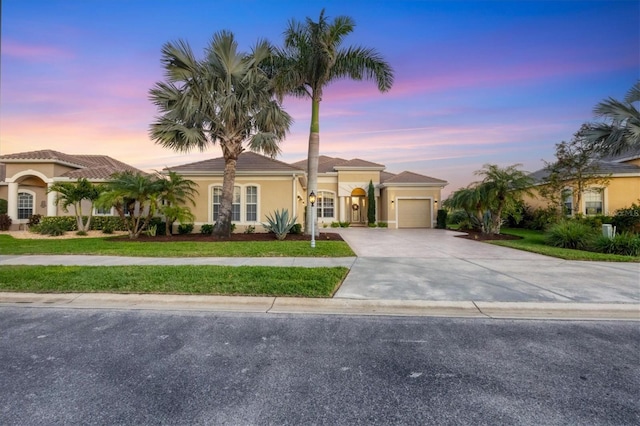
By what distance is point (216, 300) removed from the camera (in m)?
4.89

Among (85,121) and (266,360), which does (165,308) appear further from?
(85,121)

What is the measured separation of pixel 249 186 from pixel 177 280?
36.4 ft

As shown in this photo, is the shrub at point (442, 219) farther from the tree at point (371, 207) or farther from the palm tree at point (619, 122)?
the palm tree at point (619, 122)

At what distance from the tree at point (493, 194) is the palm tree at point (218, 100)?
10320 mm

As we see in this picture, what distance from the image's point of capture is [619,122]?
11.7 m

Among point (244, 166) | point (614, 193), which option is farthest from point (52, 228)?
point (614, 193)

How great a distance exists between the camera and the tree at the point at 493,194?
553 inches

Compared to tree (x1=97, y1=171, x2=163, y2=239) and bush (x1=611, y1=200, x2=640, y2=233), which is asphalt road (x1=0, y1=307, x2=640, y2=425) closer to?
tree (x1=97, y1=171, x2=163, y2=239)

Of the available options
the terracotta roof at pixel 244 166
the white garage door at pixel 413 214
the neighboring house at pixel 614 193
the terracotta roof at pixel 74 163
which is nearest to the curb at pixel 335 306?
the terracotta roof at pixel 244 166

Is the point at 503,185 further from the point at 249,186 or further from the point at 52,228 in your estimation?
the point at 52,228

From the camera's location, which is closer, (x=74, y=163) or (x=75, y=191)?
(x=75, y=191)

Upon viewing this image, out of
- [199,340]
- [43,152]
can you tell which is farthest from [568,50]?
[43,152]

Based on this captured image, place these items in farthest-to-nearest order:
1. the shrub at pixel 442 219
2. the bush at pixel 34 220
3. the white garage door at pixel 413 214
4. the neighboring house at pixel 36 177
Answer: the white garage door at pixel 413 214
the shrub at pixel 442 219
the bush at pixel 34 220
the neighboring house at pixel 36 177

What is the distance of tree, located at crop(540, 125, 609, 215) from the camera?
13805 mm
